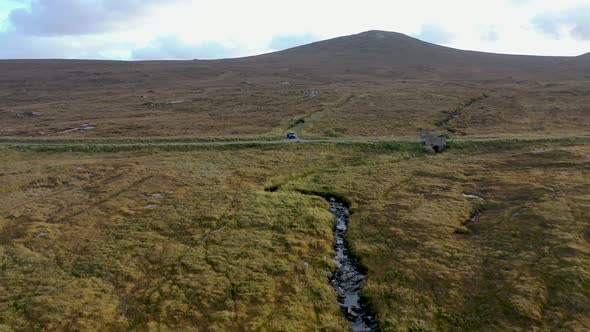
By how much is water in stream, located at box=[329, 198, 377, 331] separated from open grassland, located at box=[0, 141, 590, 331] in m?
0.84

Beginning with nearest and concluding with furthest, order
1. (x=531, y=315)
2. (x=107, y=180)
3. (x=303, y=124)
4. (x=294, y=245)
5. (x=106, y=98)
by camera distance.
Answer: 1. (x=531, y=315)
2. (x=294, y=245)
3. (x=107, y=180)
4. (x=303, y=124)
5. (x=106, y=98)

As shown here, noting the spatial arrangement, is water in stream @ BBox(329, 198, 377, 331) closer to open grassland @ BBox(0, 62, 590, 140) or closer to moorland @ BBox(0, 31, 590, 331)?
moorland @ BBox(0, 31, 590, 331)

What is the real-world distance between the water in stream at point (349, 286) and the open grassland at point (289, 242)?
33.0 inches

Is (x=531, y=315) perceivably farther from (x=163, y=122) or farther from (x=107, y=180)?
(x=163, y=122)

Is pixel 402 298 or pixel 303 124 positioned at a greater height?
pixel 303 124

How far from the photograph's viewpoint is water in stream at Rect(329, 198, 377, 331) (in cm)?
3071

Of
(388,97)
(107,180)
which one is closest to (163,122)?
(107,180)

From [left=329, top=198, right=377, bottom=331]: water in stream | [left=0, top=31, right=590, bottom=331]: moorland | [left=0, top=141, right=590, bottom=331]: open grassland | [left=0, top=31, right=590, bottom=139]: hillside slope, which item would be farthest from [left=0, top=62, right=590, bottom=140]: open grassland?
[left=329, top=198, right=377, bottom=331]: water in stream

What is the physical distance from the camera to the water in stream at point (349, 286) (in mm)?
30714

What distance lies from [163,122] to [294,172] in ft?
185

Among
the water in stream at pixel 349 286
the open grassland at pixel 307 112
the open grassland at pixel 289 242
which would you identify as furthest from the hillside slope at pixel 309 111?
the water in stream at pixel 349 286

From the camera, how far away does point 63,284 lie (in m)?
34.0

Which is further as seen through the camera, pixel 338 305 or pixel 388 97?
pixel 388 97

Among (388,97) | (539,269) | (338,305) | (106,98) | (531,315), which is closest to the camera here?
(531,315)
